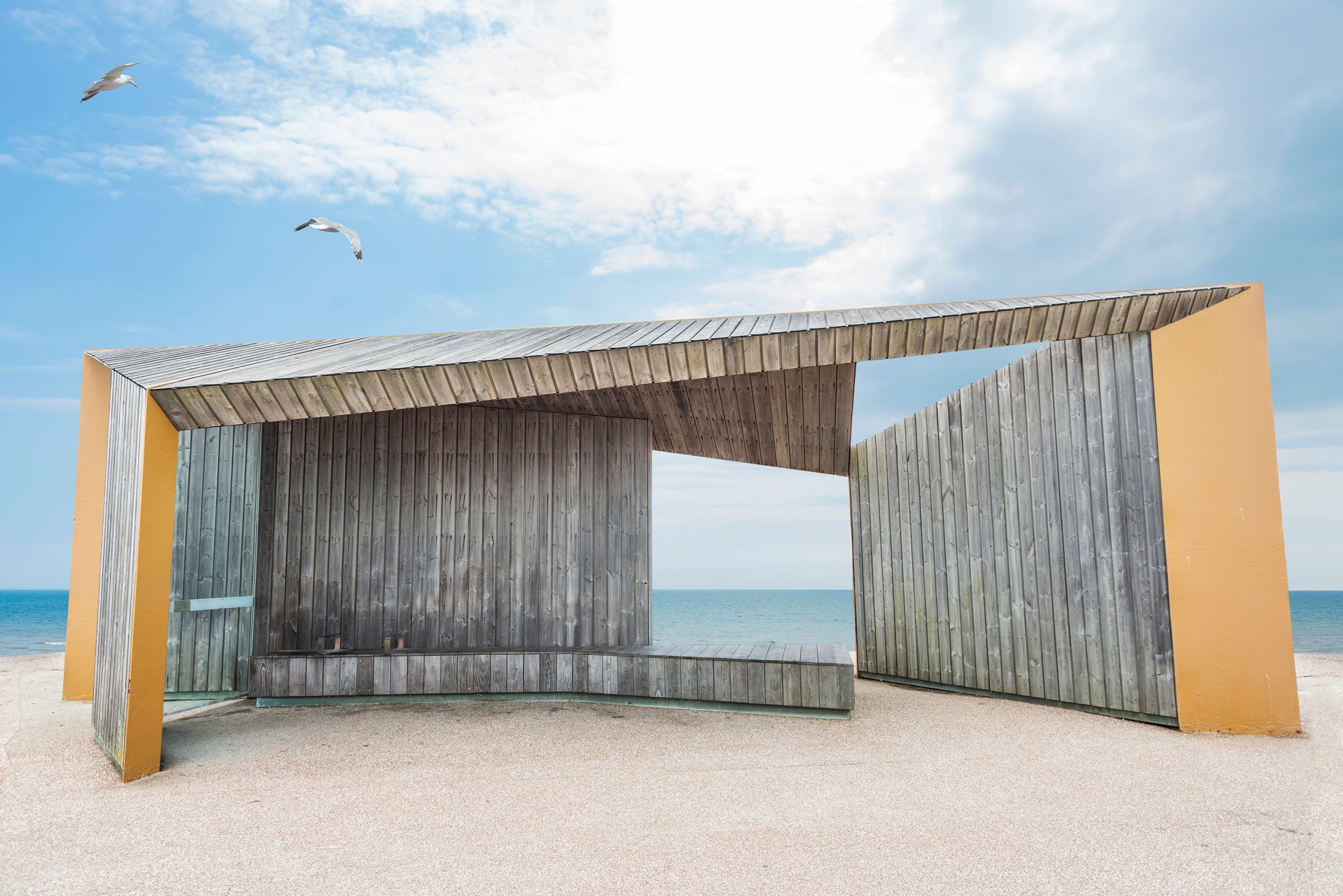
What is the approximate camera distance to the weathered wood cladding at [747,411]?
19.3 feet

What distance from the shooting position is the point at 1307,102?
406 inches

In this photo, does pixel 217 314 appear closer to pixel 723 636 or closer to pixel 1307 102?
pixel 723 636

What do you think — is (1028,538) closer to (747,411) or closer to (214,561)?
(747,411)

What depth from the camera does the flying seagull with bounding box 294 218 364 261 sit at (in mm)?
6477

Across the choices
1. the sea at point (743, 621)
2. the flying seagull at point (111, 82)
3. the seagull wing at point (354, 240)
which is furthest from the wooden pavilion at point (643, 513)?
the sea at point (743, 621)

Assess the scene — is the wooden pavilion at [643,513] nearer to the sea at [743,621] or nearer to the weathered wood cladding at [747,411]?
the weathered wood cladding at [747,411]

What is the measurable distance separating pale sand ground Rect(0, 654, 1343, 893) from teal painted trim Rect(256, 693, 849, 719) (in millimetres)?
→ 202

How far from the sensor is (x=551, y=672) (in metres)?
6.07

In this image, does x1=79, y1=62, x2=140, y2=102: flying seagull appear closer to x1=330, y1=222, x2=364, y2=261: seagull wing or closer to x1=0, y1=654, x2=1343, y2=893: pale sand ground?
x1=330, y1=222, x2=364, y2=261: seagull wing

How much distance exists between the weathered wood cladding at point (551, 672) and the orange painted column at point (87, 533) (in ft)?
6.58

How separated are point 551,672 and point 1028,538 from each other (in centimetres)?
418

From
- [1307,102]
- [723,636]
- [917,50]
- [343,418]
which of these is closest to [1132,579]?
[343,418]

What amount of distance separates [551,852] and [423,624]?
3984mm

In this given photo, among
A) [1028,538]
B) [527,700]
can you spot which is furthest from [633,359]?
[1028,538]
